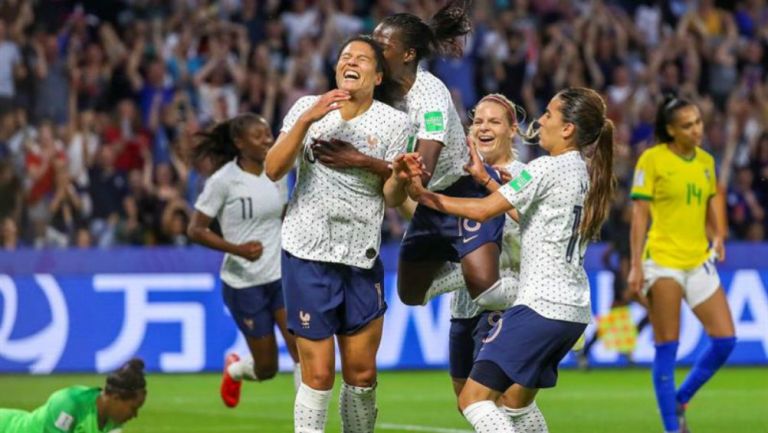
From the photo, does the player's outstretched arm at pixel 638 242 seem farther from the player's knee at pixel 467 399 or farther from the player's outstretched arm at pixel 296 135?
the player's outstretched arm at pixel 296 135

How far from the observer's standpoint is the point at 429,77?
27.9 ft

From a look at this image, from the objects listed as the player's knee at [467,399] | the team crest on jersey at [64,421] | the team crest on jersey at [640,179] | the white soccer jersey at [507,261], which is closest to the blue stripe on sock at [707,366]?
the team crest on jersey at [640,179]

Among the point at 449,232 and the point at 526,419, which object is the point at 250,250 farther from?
the point at 526,419

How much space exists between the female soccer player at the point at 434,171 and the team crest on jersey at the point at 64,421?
213 cm

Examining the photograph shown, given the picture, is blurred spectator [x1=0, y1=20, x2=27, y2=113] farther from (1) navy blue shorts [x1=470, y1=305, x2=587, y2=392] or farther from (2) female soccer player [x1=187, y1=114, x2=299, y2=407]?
(1) navy blue shorts [x1=470, y1=305, x2=587, y2=392]

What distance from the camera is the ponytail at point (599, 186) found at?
777 cm

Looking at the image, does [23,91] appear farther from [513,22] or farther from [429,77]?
[429,77]

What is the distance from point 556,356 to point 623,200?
37.7 feet

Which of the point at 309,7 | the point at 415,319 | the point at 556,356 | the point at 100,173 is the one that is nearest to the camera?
the point at 556,356

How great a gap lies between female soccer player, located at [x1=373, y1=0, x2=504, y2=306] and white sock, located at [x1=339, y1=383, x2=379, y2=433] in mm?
809

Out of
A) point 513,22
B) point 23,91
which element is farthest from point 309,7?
point 23,91

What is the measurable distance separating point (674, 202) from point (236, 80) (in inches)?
374

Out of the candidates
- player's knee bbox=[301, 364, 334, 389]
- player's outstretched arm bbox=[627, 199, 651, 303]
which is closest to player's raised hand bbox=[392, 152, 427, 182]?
player's knee bbox=[301, 364, 334, 389]

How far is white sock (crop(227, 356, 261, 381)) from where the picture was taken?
12000mm
